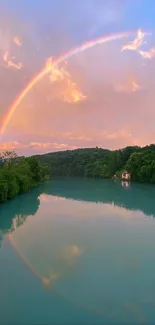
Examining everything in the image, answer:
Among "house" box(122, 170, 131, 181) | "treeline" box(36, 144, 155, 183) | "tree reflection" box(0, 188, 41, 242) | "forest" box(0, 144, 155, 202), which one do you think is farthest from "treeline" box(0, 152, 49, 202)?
"house" box(122, 170, 131, 181)

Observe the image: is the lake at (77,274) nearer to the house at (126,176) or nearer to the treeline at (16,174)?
the treeline at (16,174)

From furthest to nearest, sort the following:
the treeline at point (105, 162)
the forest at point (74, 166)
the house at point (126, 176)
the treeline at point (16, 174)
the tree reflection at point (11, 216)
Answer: the house at point (126, 176), the treeline at point (105, 162), the forest at point (74, 166), the treeline at point (16, 174), the tree reflection at point (11, 216)

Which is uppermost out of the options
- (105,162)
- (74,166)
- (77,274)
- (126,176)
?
(105,162)

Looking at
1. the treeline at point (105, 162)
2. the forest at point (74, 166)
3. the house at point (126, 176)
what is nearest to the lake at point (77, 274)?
the forest at point (74, 166)

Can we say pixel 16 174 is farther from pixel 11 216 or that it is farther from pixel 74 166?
pixel 74 166

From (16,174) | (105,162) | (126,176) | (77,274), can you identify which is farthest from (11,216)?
(105,162)

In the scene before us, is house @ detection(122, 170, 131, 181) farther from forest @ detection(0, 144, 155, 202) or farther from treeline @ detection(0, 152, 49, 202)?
treeline @ detection(0, 152, 49, 202)

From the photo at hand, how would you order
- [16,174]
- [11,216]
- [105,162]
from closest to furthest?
[11,216]
[16,174]
[105,162]
